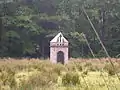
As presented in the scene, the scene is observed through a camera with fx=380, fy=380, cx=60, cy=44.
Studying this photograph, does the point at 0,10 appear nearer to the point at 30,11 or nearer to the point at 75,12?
the point at 30,11

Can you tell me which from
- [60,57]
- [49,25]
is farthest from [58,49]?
[49,25]

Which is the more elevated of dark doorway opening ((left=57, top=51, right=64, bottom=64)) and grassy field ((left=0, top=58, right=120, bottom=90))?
grassy field ((left=0, top=58, right=120, bottom=90))

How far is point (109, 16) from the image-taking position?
121 feet

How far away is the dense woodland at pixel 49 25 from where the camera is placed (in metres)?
31.1

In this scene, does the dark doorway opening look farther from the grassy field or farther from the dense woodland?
the dense woodland

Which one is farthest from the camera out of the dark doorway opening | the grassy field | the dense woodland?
the dense woodland

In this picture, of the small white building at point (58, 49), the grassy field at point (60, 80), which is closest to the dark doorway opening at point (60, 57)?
the small white building at point (58, 49)

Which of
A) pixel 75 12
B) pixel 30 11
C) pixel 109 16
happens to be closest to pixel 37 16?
pixel 30 11

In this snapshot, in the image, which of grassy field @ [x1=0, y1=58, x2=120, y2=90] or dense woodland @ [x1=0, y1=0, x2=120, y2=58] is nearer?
grassy field @ [x1=0, y1=58, x2=120, y2=90]

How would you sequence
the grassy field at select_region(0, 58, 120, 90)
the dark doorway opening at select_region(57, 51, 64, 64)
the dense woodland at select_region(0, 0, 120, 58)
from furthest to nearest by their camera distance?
1. the dense woodland at select_region(0, 0, 120, 58)
2. the dark doorway opening at select_region(57, 51, 64, 64)
3. the grassy field at select_region(0, 58, 120, 90)

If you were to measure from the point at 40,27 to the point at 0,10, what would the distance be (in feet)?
12.9

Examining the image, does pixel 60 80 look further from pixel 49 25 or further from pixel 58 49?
pixel 49 25

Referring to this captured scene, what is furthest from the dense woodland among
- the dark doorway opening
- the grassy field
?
the grassy field

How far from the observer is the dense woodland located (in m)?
31.1
